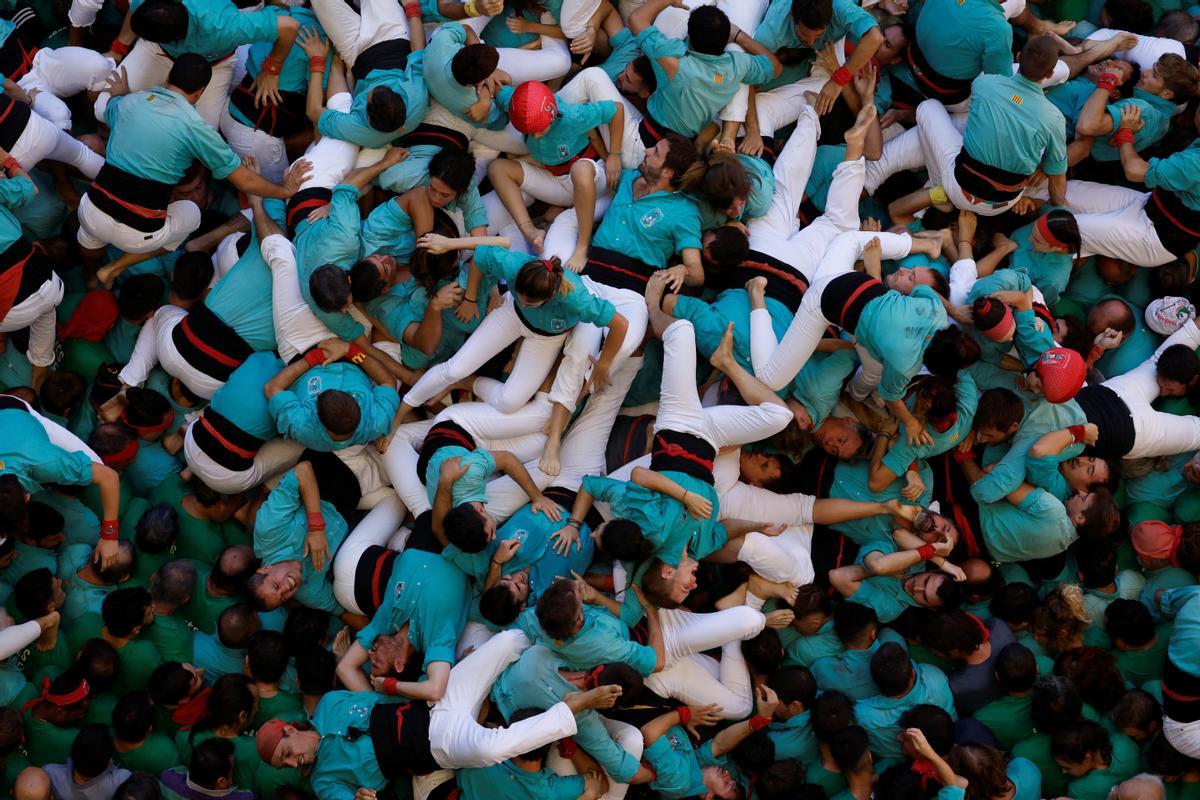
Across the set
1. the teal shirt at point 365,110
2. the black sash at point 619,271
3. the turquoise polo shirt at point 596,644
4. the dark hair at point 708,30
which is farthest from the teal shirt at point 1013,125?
the turquoise polo shirt at point 596,644

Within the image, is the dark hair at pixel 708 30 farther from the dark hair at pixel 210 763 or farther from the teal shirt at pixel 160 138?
the dark hair at pixel 210 763

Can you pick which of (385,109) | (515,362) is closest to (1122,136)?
(515,362)

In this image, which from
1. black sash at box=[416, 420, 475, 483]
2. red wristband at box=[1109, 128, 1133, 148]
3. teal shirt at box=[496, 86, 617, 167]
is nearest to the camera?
black sash at box=[416, 420, 475, 483]

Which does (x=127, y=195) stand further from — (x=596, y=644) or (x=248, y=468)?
(x=596, y=644)

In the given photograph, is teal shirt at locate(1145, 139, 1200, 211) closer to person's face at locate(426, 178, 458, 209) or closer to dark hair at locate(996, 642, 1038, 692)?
dark hair at locate(996, 642, 1038, 692)

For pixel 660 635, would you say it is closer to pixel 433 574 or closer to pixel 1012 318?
pixel 433 574

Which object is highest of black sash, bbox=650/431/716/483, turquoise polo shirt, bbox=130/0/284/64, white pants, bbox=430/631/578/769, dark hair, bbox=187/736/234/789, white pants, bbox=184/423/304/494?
turquoise polo shirt, bbox=130/0/284/64

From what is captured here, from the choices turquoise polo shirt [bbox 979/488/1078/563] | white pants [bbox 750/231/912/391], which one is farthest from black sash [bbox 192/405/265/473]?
turquoise polo shirt [bbox 979/488/1078/563]

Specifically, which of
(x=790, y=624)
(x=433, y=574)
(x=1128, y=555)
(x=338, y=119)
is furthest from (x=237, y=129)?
(x=1128, y=555)
